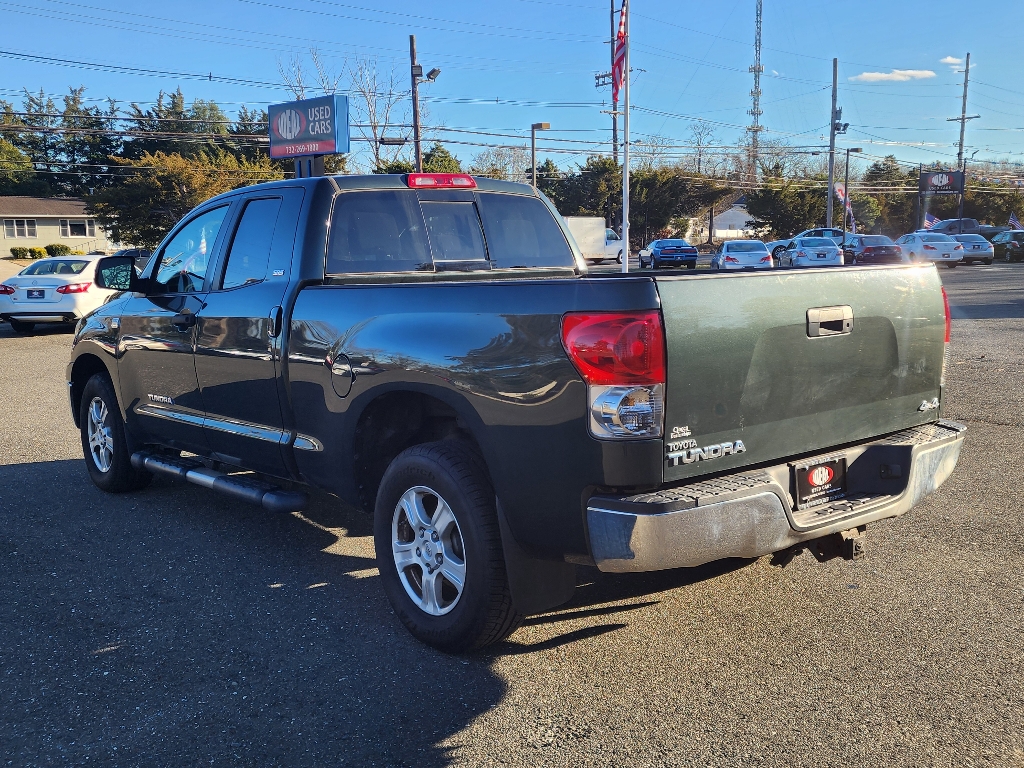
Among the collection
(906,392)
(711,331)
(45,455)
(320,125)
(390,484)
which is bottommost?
(45,455)

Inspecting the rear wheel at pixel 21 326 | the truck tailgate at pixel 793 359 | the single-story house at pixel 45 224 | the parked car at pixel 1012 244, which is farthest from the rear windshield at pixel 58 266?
the single-story house at pixel 45 224

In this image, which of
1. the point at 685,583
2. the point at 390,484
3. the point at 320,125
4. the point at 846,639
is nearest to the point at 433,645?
the point at 390,484

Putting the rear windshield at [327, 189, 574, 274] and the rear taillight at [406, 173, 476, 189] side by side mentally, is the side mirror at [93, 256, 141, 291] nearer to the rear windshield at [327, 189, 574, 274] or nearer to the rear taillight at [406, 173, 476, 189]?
the rear windshield at [327, 189, 574, 274]

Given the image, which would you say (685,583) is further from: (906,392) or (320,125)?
(320,125)

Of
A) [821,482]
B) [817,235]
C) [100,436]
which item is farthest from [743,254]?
[821,482]

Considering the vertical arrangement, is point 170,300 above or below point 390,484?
above

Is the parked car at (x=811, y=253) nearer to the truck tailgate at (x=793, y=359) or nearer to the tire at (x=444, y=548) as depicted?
the truck tailgate at (x=793, y=359)

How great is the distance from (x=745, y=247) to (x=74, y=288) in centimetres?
2166

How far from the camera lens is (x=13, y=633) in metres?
4.05

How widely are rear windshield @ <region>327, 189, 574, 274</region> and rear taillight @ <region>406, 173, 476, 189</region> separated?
71 millimetres

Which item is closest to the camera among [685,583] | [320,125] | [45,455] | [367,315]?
[367,315]

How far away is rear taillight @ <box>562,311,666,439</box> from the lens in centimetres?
300

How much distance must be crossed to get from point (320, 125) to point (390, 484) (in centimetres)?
3583

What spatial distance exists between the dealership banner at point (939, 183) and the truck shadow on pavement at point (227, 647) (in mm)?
76286
